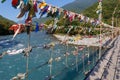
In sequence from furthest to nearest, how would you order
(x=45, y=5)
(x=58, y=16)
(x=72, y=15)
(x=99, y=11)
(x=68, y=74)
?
(x=99, y=11) < (x=68, y=74) < (x=72, y=15) < (x=58, y=16) < (x=45, y=5)

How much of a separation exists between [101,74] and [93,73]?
256 millimetres

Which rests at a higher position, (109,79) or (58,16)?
(58,16)

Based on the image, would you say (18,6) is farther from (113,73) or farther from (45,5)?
(113,73)

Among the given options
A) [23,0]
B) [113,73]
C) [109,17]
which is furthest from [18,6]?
[109,17]

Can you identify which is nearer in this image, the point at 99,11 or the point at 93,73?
the point at 93,73

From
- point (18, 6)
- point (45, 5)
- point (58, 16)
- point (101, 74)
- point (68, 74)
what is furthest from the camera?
point (68, 74)

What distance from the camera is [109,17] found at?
8856cm

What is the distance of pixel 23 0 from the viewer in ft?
17.1

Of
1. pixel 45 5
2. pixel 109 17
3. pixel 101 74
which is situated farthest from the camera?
pixel 109 17

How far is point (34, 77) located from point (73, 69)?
6.72 ft

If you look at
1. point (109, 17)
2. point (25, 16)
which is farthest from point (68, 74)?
point (109, 17)

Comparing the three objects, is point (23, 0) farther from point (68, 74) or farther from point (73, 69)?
point (73, 69)

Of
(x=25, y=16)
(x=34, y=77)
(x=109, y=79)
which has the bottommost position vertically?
(x=34, y=77)

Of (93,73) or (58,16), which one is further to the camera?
(93,73)
